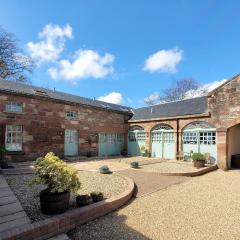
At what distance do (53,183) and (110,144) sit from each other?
1441 cm

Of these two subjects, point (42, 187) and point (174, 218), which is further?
point (42, 187)

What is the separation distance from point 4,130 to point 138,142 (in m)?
10.5

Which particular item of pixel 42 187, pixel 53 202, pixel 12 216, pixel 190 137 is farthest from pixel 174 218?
pixel 190 137

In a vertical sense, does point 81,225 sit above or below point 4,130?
below

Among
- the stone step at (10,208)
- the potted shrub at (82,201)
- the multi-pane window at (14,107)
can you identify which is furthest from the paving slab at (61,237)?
the multi-pane window at (14,107)

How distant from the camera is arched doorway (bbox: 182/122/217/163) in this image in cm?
1434

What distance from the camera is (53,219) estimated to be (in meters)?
4.54

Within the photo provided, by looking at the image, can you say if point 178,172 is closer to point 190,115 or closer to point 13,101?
point 190,115

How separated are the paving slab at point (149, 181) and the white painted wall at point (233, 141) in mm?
5178

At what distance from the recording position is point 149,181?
9.38m

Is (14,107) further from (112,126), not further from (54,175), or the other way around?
(54,175)

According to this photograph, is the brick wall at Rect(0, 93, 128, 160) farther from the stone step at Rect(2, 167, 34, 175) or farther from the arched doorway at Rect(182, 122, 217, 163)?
the arched doorway at Rect(182, 122, 217, 163)

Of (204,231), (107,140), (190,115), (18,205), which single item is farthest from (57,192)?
(107,140)

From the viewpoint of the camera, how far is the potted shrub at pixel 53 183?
500cm
